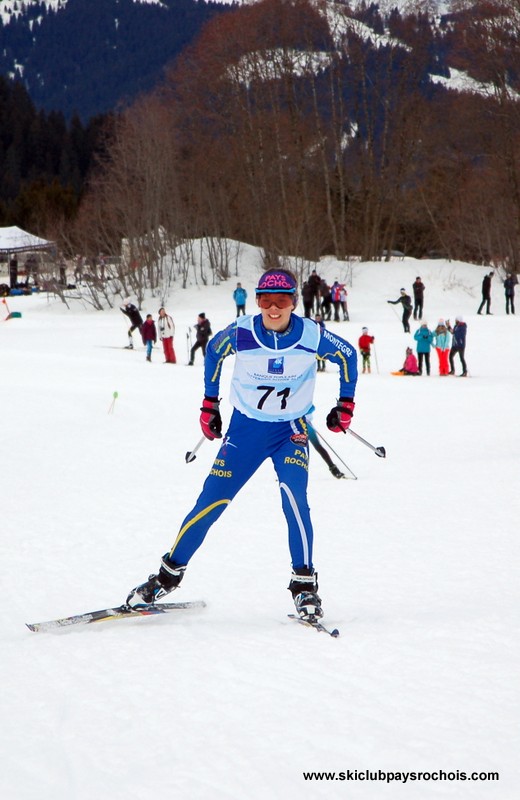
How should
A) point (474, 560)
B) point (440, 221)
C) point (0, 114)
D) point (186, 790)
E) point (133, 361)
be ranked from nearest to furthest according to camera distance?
point (186, 790) → point (474, 560) → point (133, 361) → point (440, 221) → point (0, 114)

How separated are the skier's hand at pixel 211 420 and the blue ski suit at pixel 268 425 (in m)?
0.19

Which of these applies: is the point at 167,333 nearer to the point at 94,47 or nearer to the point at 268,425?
the point at 268,425

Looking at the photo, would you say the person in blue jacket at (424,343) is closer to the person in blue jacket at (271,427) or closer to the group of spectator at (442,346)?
the group of spectator at (442,346)

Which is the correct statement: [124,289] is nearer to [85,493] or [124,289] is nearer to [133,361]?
[133,361]

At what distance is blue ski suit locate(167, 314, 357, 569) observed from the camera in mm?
3934

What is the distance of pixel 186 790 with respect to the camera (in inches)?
94.2

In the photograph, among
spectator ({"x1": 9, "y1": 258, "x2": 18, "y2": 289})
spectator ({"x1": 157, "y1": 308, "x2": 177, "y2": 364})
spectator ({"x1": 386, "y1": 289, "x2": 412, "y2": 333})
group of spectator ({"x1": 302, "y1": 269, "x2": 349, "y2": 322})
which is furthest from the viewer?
spectator ({"x1": 9, "y1": 258, "x2": 18, "y2": 289})

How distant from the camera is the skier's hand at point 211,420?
4.20 m

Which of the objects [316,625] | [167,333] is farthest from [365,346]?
[316,625]

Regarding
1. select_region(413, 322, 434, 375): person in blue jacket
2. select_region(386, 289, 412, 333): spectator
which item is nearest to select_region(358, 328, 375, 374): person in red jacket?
select_region(413, 322, 434, 375): person in blue jacket

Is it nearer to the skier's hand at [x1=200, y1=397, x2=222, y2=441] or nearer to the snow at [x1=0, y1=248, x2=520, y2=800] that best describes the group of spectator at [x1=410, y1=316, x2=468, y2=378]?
the snow at [x1=0, y1=248, x2=520, y2=800]

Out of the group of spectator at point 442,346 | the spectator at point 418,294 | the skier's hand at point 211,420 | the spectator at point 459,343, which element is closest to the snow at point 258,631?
the skier's hand at point 211,420

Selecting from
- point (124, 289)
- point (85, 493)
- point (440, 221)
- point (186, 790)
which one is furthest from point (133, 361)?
point (440, 221)

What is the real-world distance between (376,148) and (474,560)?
3465 cm
